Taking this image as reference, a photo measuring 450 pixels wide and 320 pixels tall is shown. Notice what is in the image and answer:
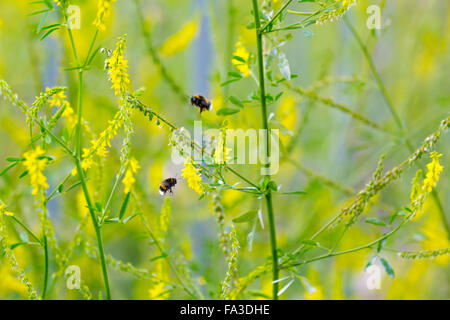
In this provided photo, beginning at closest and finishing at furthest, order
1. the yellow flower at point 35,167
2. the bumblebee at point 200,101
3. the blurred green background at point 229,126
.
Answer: the yellow flower at point 35,167, the bumblebee at point 200,101, the blurred green background at point 229,126

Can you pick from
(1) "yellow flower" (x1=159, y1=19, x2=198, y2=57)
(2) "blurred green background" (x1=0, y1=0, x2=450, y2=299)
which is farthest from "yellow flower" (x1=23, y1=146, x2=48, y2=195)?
(1) "yellow flower" (x1=159, y1=19, x2=198, y2=57)

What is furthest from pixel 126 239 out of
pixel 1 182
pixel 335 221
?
pixel 335 221

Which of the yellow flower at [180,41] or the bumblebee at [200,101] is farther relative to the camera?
the yellow flower at [180,41]

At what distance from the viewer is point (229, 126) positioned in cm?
43

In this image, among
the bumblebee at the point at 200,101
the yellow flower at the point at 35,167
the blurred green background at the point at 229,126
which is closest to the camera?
the yellow flower at the point at 35,167

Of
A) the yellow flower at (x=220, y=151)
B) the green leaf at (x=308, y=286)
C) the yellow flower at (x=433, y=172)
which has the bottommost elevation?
the green leaf at (x=308, y=286)

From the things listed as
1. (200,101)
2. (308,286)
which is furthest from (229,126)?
(308,286)

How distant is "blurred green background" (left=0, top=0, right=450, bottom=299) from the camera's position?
0.46 m

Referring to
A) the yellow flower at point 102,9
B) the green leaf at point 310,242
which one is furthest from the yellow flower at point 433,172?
the yellow flower at point 102,9

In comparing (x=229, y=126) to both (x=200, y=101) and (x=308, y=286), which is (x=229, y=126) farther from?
(x=308, y=286)

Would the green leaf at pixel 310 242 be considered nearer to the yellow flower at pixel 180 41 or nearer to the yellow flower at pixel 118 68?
the yellow flower at pixel 118 68

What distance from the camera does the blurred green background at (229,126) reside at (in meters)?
0.46

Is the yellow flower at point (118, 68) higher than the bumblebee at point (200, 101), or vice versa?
the bumblebee at point (200, 101)

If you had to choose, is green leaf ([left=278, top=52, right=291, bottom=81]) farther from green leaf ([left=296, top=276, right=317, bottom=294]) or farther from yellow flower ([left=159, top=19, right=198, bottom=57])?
yellow flower ([left=159, top=19, right=198, bottom=57])
